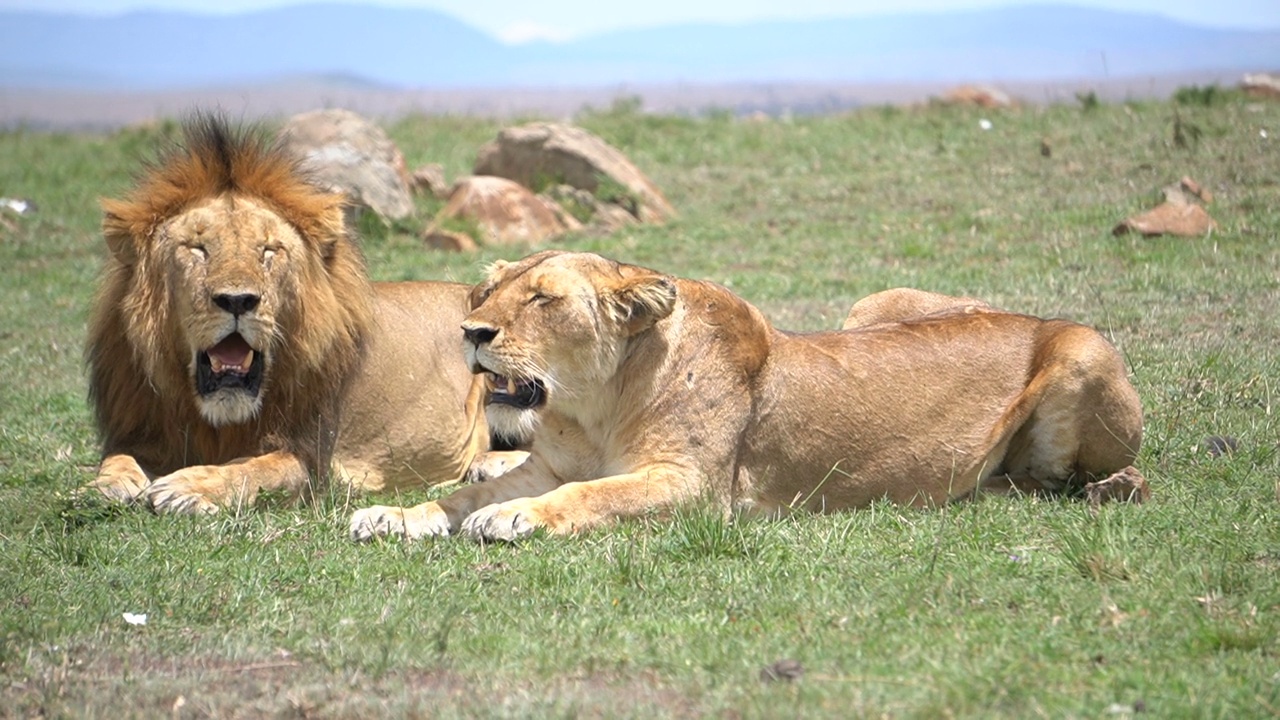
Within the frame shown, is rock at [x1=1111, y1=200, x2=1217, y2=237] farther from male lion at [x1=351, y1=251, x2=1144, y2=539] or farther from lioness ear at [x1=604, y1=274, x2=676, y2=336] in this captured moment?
lioness ear at [x1=604, y1=274, x2=676, y2=336]

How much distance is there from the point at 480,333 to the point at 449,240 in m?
7.13

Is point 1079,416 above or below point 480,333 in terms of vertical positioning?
below

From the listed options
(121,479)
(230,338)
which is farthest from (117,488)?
(230,338)

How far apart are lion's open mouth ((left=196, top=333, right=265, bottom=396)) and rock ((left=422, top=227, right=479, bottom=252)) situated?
6247 mm

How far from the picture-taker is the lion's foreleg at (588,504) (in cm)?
532

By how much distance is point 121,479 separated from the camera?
5.97 m

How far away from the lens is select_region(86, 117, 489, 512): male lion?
233 inches

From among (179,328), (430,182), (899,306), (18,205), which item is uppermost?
(179,328)

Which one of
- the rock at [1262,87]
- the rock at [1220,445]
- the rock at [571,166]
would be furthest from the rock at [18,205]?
the rock at [1262,87]

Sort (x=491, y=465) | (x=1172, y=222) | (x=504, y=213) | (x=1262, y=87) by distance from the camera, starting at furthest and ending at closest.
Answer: (x=1262, y=87) → (x=504, y=213) → (x=1172, y=222) → (x=491, y=465)

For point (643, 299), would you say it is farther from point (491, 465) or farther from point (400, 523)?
point (491, 465)

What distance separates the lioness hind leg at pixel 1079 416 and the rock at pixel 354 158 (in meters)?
7.81

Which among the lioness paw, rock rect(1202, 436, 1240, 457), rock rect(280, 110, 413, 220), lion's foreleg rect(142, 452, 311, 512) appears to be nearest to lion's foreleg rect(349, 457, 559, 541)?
lion's foreleg rect(142, 452, 311, 512)

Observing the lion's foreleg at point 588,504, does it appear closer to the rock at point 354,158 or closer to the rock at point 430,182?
the rock at point 354,158
